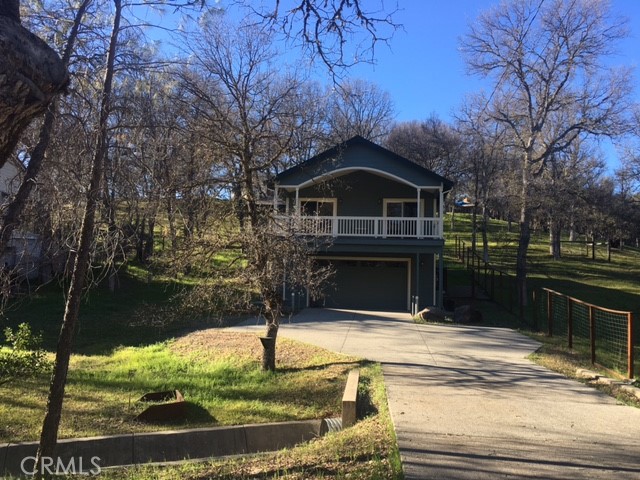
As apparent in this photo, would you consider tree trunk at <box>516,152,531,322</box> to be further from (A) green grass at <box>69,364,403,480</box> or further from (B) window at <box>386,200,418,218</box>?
(A) green grass at <box>69,364,403,480</box>

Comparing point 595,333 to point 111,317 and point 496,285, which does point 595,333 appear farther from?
point 496,285

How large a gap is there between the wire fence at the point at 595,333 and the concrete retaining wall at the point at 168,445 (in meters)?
5.52

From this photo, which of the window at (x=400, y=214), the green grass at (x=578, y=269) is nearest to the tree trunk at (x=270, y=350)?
the window at (x=400, y=214)

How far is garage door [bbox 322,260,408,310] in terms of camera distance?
2044cm

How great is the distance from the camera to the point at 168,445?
629 centimetres

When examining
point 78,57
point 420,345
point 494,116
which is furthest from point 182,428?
point 494,116

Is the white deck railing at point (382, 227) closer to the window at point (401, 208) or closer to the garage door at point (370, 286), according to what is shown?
the window at point (401, 208)

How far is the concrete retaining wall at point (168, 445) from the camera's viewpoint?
5926 millimetres

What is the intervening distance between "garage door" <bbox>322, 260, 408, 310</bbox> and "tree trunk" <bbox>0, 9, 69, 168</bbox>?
1816cm

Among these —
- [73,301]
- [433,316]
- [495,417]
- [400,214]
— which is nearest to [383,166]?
[400,214]

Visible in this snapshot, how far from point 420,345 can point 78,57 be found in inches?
351
